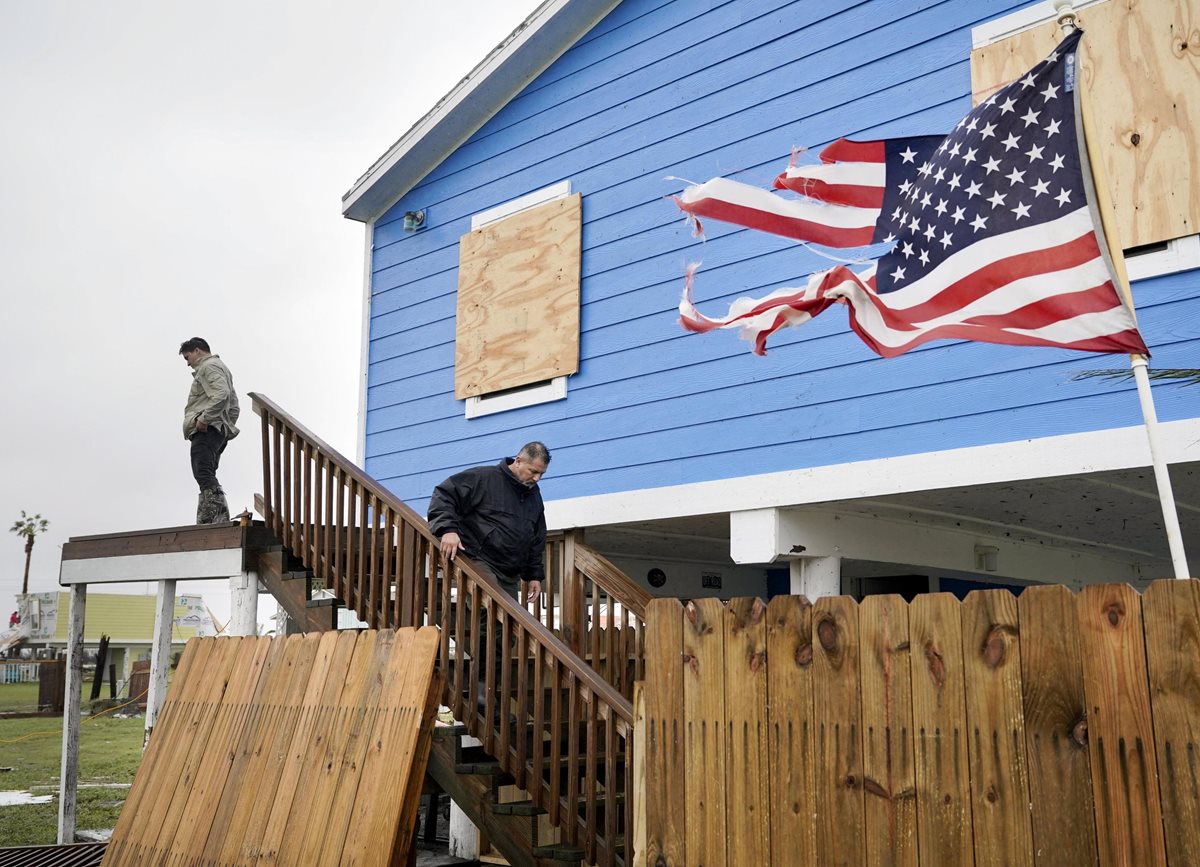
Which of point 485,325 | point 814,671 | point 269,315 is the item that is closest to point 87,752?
point 485,325

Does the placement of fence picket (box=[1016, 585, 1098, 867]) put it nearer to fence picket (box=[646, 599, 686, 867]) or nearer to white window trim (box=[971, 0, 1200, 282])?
fence picket (box=[646, 599, 686, 867])

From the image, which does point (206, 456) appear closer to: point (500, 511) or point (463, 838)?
point (500, 511)

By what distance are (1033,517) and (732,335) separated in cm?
242

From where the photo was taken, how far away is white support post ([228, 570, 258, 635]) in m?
7.87

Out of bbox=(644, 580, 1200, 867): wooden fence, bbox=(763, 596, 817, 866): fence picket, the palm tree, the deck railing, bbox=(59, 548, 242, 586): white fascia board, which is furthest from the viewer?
the palm tree

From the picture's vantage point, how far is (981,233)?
3969 mm

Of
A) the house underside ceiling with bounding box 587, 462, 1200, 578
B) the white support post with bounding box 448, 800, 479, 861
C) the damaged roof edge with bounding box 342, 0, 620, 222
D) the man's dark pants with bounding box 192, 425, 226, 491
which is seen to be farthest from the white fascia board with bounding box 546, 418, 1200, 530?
the damaged roof edge with bounding box 342, 0, 620, 222

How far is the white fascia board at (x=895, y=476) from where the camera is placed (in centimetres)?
549

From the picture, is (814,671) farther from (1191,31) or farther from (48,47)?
(48,47)

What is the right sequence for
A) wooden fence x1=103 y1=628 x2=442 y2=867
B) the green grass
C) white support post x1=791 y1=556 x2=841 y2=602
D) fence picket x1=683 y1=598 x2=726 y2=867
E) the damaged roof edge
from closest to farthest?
fence picket x1=683 y1=598 x2=726 y2=867 < wooden fence x1=103 y1=628 x2=442 y2=867 < white support post x1=791 y1=556 x2=841 y2=602 < the damaged roof edge < the green grass

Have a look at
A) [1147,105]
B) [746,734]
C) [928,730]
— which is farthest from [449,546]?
[1147,105]

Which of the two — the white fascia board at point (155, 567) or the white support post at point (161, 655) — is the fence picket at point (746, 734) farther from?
the white support post at point (161, 655)

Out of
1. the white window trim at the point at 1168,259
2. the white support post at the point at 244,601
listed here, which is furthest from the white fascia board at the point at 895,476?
the white support post at the point at 244,601

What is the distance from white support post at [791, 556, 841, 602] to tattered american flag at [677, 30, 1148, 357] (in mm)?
2898
